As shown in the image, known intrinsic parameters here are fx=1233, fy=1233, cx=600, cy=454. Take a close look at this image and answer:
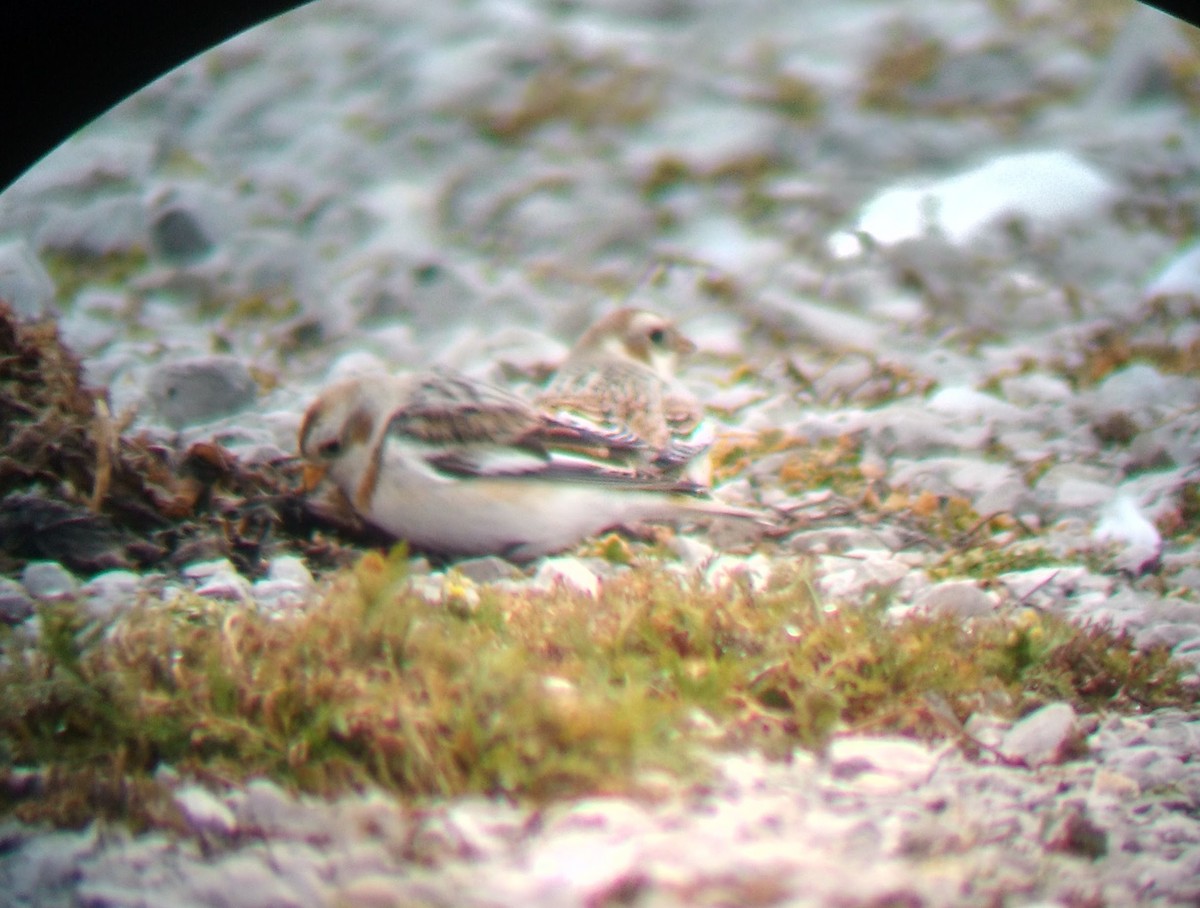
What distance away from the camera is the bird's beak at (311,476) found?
2367mm

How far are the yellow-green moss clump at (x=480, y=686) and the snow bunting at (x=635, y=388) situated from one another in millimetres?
525

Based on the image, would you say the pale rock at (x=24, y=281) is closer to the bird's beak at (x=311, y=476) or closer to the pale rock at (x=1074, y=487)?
the bird's beak at (x=311, y=476)

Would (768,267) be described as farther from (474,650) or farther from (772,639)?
(474,650)

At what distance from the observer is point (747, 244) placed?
2389 millimetres

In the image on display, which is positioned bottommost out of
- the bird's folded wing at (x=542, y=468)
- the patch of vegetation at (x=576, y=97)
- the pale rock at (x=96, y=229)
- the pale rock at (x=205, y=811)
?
the bird's folded wing at (x=542, y=468)

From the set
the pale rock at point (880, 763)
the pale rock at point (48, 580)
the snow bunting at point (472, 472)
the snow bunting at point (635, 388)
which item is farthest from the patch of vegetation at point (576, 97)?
the pale rock at point (880, 763)

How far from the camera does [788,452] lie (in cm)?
253

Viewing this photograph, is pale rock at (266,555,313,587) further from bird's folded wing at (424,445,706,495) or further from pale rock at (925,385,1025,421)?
pale rock at (925,385,1025,421)

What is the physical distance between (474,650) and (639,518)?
0.82 m

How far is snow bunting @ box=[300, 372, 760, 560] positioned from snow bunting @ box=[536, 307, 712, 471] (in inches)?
2.7

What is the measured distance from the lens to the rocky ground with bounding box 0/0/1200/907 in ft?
7.59

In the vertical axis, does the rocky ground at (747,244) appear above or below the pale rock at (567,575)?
above

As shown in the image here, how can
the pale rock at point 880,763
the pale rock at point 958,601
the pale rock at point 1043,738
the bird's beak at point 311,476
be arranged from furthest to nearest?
the bird's beak at point 311,476 < the pale rock at point 958,601 < the pale rock at point 1043,738 < the pale rock at point 880,763

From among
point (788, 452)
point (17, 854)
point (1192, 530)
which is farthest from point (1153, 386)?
point (17, 854)
